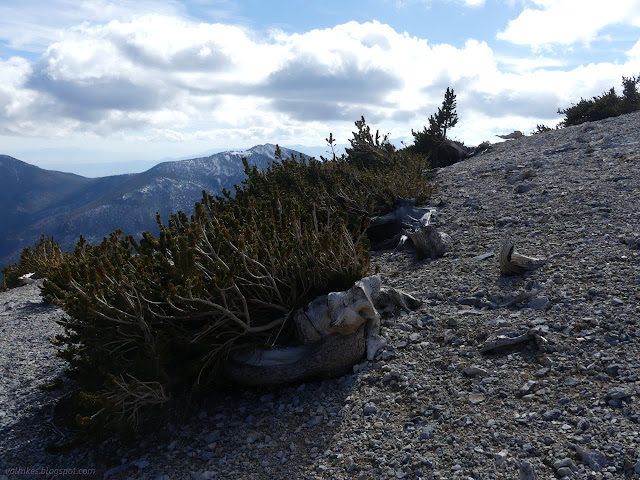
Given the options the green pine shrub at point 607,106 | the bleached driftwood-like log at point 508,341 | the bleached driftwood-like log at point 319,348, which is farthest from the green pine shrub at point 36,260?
the green pine shrub at point 607,106

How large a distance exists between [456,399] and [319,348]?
1936 millimetres

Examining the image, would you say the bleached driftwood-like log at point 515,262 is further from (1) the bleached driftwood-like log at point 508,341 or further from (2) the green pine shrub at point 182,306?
(2) the green pine shrub at point 182,306

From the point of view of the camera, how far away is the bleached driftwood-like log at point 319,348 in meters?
6.20

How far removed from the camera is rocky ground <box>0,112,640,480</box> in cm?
429

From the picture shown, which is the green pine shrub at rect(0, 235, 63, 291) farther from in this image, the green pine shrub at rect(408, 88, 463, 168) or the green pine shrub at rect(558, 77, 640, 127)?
the green pine shrub at rect(558, 77, 640, 127)

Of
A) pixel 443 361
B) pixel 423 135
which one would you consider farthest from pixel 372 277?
pixel 423 135

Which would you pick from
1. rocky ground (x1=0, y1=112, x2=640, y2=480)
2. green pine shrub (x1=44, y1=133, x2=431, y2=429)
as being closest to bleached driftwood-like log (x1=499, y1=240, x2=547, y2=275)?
rocky ground (x1=0, y1=112, x2=640, y2=480)

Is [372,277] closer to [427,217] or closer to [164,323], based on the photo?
[164,323]

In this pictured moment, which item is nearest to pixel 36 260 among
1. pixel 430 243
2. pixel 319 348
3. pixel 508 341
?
pixel 430 243

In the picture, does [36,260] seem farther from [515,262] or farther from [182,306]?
[515,262]

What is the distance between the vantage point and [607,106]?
24391 mm

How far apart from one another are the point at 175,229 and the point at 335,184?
6.68 metres

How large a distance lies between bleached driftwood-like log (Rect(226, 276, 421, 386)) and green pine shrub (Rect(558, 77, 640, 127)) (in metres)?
23.6

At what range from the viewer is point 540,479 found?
12.5 ft
